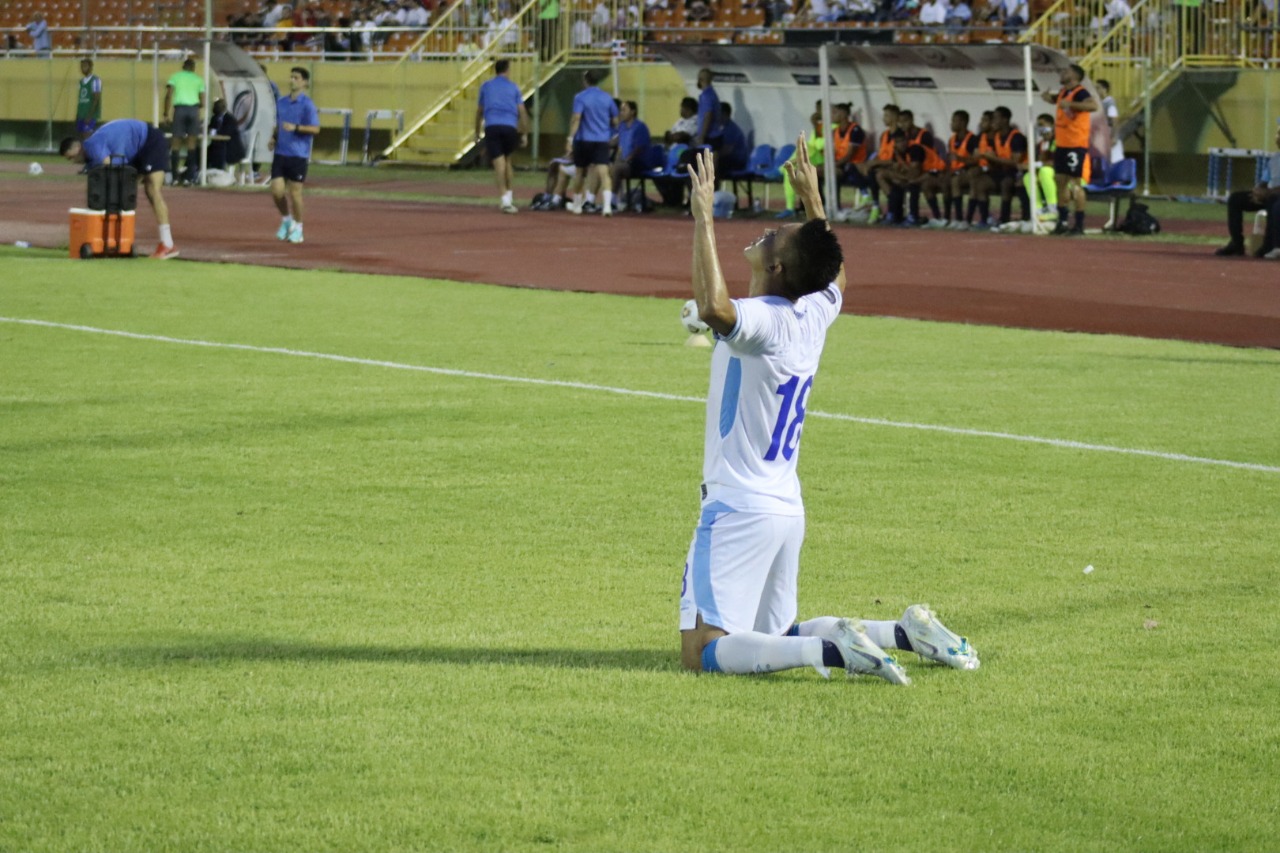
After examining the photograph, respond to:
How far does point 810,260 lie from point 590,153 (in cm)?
2470

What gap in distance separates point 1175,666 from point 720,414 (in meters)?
1.67

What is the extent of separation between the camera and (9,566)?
24.2 ft

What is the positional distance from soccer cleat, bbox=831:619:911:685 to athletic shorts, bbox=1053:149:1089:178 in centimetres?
2059

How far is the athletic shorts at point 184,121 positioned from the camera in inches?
1362

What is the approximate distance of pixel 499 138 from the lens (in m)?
30.4

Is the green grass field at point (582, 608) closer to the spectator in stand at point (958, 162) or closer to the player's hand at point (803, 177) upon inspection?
the player's hand at point (803, 177)

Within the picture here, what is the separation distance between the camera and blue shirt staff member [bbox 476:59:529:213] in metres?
30.1

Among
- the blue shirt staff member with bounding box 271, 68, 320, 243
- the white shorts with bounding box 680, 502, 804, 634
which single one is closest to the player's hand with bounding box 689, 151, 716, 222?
the white shorts with bounding box 680, 502, 804, 634

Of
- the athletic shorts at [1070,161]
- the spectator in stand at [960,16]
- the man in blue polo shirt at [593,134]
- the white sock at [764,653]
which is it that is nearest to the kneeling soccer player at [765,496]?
the white sock at [764,653]

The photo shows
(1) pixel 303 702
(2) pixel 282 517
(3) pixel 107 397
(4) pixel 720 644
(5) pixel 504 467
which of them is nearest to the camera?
(1) pixel 303 702

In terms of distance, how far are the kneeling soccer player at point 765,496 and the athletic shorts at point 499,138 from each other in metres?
24.8

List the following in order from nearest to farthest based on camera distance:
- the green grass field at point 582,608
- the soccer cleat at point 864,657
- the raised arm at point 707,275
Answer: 1. the green grass field at point 582,608
2. the raised arm at point 707,275
3. the soccer cleat at point 864,657

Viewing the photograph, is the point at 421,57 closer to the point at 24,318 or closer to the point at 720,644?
the point at 24,318

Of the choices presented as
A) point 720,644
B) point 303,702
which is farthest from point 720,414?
point 303,702
